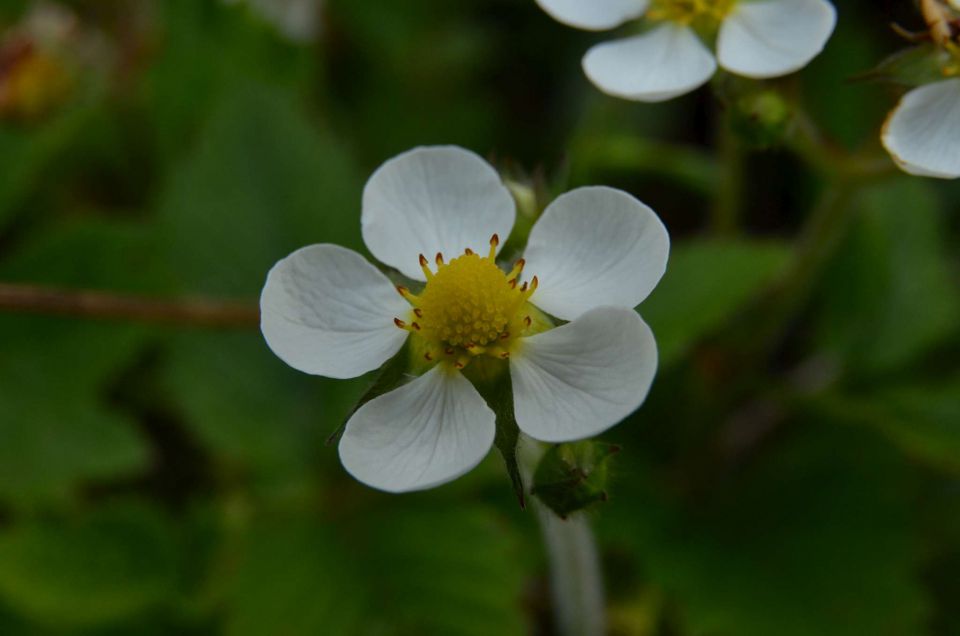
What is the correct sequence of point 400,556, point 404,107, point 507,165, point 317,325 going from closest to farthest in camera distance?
point 317,325 → point 507,165 → point 400,556 → point 404,107

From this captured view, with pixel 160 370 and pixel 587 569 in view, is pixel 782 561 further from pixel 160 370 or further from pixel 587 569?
pixel 160 370

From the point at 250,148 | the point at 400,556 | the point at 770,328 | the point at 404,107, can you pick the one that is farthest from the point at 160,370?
the point at 770,328

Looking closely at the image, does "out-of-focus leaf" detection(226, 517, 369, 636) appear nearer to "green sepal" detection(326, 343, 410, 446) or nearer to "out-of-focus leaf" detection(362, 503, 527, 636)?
"out-of-focus leaf" detection(362, 503, 527, 636)

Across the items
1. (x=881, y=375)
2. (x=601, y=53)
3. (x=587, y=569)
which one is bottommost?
(x=881, y=375)

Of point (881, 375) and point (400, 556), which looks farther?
Answer: point (881, 375)

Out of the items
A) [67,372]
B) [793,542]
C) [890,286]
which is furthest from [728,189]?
[67,372]

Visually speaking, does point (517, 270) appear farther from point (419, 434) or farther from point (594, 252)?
point (419, 434)

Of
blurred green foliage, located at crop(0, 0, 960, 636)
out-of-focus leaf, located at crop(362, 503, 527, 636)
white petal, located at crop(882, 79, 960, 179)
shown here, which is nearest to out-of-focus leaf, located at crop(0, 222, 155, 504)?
blurred green foliage, located at crop(0, 0, 960, 636)
